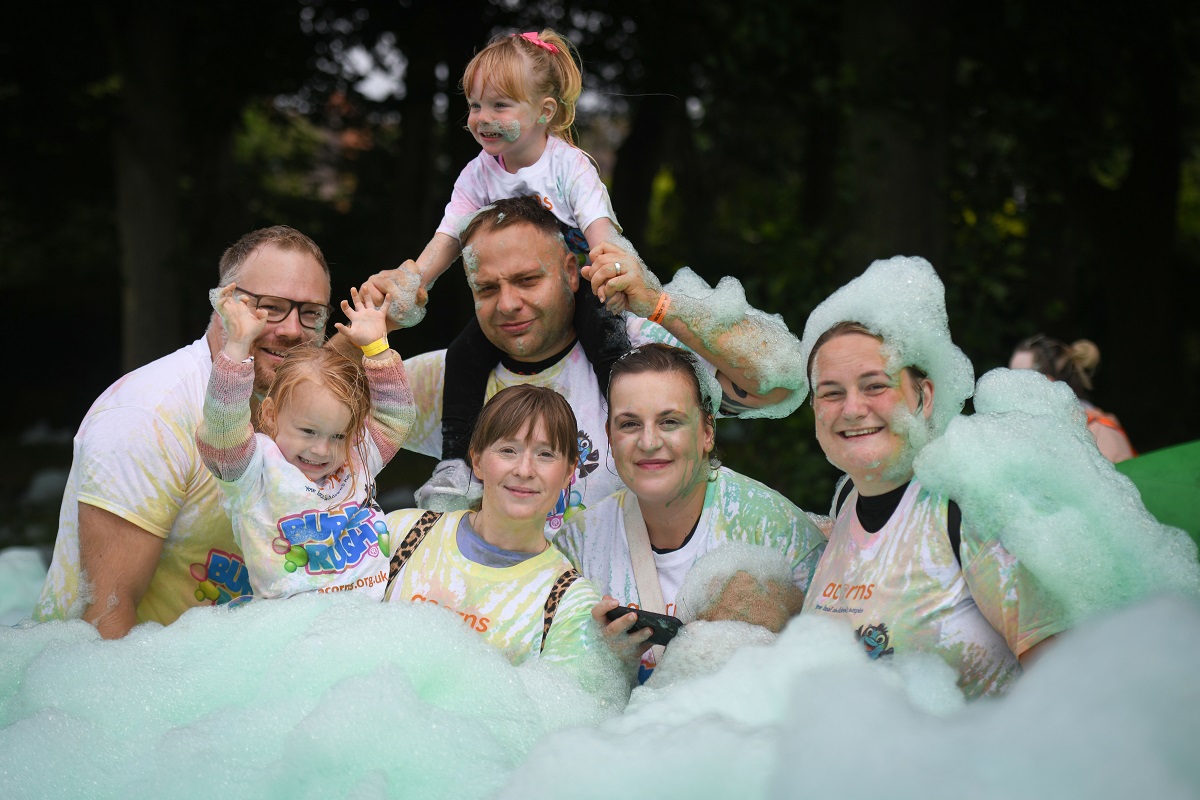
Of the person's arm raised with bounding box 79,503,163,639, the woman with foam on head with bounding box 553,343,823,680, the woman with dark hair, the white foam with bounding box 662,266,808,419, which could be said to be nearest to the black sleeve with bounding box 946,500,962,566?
the woman with foam on head with bounding box 553,343,823,680

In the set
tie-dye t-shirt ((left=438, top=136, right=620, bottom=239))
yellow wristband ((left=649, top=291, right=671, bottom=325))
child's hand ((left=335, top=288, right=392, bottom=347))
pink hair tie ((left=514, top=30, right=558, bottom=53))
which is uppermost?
pink hair tie ((left=514, top=30, right=558, bottom=53))

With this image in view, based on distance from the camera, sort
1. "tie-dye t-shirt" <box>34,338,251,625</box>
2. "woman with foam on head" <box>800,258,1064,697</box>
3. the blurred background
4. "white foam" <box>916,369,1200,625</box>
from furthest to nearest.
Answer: the blurred background, "tie-dye t-shirt" <box>34,338,251,625</box>, "woman with foam on head" <box>800,258,1064,697</box>, "white foam" <box>916,369,1200,625</box>

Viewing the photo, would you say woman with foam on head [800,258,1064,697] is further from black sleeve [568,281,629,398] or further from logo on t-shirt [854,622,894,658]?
black sleeve [568,281,629,398]

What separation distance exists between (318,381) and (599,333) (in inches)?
35.7

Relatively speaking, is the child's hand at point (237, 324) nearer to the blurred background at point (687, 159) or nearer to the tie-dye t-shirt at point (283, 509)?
the tie-dye t-shirt at point (283, 509)

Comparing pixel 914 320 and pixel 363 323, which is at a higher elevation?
pixel 914 320

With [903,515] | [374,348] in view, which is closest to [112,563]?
[374,348]

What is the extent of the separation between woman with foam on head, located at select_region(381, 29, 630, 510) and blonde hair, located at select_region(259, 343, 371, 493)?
437 mm

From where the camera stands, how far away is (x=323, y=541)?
3127mm

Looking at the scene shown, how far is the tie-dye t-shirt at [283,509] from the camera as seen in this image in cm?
290

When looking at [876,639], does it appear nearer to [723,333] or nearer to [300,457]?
[723,333]

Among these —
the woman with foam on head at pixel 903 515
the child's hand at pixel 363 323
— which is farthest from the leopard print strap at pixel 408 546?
the woman with foam on head at pixel 903 515

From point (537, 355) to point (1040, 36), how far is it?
16.7 ft

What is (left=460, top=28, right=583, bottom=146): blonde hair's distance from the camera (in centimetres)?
355
